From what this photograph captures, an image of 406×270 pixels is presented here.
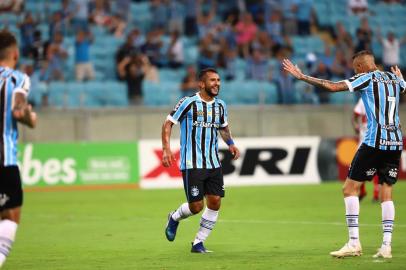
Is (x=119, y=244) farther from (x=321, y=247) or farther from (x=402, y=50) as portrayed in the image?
(x=402, y=50)

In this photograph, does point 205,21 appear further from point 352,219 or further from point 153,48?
point 352,219

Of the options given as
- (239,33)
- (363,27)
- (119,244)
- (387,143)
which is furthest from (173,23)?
(387,143)

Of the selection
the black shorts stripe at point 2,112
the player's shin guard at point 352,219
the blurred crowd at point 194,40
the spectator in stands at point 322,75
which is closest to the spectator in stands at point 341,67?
the blurred crowd at point 194,40

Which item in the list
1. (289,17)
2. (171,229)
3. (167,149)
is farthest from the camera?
(289,17)

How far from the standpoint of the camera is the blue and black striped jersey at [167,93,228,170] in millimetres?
11234

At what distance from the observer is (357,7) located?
98.6 feet

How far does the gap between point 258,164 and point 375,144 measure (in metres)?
13.3

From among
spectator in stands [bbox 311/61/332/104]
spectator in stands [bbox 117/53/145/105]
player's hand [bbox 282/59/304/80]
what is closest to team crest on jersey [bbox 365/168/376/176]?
player's hand [bbox 282/59/304/80]

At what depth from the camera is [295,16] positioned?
Result: 95.5 feet

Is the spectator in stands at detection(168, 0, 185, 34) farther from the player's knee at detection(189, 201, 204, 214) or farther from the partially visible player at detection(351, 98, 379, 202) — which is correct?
the player's knee at detection(189, 201, 204, 214)

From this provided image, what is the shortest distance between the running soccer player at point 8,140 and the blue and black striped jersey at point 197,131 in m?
3.39

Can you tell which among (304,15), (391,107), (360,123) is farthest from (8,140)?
(304,15)

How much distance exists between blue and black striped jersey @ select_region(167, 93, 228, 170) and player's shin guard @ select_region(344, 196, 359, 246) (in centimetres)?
180

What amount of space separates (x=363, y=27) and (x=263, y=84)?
4.78 m
